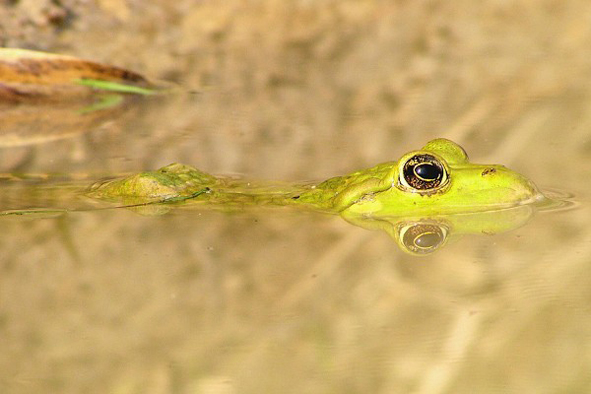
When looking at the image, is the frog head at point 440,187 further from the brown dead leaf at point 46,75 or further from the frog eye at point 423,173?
the brown dead leaf at point 46,75

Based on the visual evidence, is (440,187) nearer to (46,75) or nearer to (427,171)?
(427,171)

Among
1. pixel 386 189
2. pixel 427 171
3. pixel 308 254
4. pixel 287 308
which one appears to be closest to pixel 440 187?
pixel 427 171

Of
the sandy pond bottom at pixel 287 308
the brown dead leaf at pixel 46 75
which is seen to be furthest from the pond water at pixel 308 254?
the brown dead leaf at pixel 46 75

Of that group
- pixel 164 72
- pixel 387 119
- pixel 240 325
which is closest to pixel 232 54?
pixel 164 72

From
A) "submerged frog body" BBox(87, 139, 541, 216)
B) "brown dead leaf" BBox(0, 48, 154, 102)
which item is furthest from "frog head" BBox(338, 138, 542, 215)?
"brown dead leaf" BBox(0, 48, 154, 102)

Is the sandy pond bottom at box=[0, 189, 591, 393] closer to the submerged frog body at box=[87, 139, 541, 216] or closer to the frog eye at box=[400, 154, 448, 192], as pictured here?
the submerged frog body at box=[87, 139, 541, 216]

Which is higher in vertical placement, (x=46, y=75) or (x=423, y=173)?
(x=46, y=75)

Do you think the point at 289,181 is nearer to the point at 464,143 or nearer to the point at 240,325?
the point at 464,143
